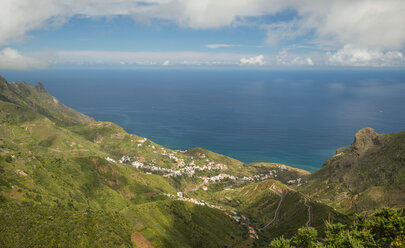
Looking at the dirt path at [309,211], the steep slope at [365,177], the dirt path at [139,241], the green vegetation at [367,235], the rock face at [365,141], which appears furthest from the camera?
the rock face at [365,141]

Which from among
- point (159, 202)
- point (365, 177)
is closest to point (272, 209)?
point (365, 177)

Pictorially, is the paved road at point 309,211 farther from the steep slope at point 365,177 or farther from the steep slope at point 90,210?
the steep slope at point 90,210

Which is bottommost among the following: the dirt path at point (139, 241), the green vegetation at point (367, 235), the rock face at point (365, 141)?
the dirt path at point (139, 241)

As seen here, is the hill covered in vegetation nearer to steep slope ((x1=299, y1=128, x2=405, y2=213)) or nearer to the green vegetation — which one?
steep slope ((x1=299, y1=128, x2=405, y2=213))

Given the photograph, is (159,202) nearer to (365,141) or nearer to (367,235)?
(367,235)

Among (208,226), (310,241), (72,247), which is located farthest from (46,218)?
(310,241)

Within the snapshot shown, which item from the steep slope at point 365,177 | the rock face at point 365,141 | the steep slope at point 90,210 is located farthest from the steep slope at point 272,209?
the rock face at point 365,141
